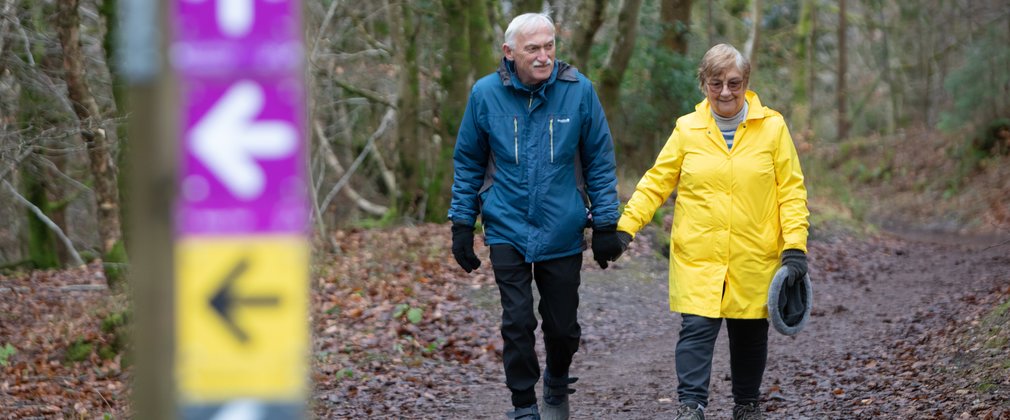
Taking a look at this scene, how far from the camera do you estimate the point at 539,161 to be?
204 inches

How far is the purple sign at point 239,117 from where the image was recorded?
1.84m

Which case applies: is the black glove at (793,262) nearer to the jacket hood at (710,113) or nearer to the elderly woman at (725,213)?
the elderly woman at (725,213)

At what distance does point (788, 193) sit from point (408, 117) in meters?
10.9

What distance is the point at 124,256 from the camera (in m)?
11.0

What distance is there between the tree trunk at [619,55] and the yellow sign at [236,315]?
13310 mm

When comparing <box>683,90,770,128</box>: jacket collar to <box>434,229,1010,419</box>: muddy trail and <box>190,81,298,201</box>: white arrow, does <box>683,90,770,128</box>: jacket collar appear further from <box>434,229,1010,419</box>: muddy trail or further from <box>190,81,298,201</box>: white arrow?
<box>190,81,298,201</box>: white arrow

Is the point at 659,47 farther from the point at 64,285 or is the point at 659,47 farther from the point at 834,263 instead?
the point at 64,285

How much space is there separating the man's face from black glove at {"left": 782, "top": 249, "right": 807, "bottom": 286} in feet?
4.87

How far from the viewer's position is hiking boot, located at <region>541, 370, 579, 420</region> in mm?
5574

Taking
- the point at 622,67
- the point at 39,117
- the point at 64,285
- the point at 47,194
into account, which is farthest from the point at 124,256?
the point at 622,67

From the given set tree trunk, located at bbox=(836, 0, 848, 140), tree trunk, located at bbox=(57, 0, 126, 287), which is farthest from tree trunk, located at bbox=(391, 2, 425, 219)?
tree trunk, located at bbox=(836, 0, 848, 140)

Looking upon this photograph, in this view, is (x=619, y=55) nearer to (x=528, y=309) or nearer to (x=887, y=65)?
(x=528, y=309)

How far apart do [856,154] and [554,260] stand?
3234 centimetres

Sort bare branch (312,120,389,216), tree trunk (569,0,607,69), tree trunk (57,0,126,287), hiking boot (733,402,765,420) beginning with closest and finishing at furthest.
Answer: hiking boot (733,402,765,420) → tree trunk (57,0,126,287) → tree trunk (569,0,607,69) → bare branch (312,120,389,216)
